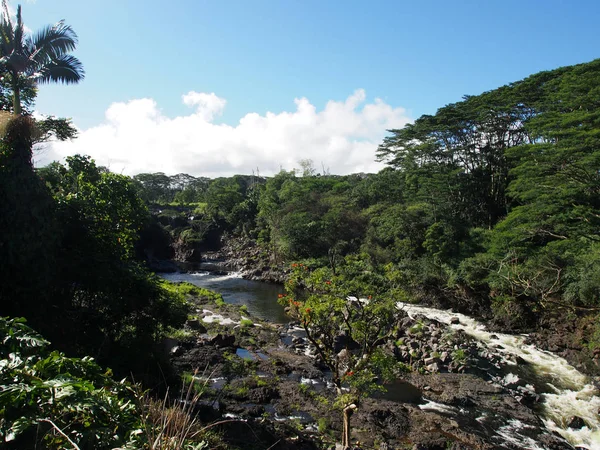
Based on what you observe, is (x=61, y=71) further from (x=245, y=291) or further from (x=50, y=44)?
(x=245, y=291)

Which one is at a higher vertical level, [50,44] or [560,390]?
[50,44]

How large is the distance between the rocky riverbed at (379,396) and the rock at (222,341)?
45 mm

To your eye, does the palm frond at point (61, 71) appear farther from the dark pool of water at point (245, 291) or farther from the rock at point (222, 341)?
the dark pool of water at point (245, 291)

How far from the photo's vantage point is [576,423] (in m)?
10.2

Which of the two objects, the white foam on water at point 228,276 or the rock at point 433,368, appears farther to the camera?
the white foam on water at point 228,276

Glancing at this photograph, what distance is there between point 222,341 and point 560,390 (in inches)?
486

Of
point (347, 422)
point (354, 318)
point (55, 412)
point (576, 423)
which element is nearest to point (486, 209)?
point (576, 423)

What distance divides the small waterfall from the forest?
1.39 metres

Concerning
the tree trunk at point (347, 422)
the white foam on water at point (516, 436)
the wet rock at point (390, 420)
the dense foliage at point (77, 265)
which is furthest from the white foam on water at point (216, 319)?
the white foam on water at point (516, 436)

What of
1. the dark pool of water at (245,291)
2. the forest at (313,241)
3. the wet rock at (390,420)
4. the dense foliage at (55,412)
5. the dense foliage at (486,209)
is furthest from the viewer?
the dark pool of water at (245,291)

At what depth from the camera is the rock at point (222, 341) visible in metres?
15.5

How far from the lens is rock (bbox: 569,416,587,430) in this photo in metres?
10.2

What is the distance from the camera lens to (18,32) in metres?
9.38

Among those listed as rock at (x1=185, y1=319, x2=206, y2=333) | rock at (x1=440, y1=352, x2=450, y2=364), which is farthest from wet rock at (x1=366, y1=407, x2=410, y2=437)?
rock at (x1=185, y1=319, x2=206, y2=333)
